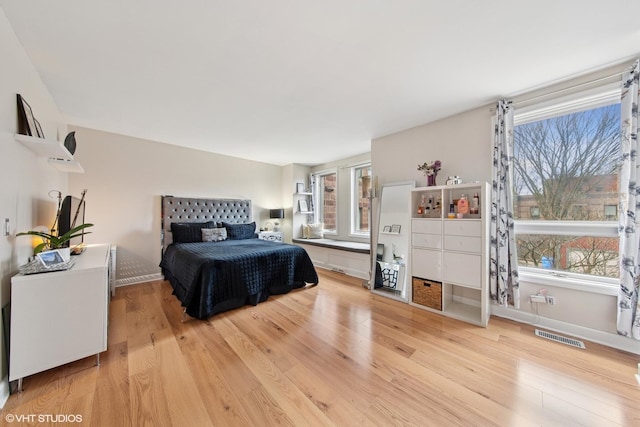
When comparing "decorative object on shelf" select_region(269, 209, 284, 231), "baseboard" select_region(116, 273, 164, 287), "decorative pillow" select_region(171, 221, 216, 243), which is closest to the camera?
"baseboard" select_region(116, 273, 164, 287)

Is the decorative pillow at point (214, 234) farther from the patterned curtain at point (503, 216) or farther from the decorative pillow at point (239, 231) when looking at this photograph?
the patterned curtain at point (503, 216)

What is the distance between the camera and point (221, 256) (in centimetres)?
275

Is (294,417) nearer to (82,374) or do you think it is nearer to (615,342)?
(82,374)

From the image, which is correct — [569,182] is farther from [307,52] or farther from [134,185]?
[134,185]

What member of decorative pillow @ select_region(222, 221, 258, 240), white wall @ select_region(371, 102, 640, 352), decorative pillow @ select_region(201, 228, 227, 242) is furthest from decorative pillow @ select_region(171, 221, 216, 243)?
white wall @ select_region(371, 102, 640, 352)

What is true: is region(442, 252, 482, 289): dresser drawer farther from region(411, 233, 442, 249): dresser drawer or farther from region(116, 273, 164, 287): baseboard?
region(116, 273, 164, 287): baseboard

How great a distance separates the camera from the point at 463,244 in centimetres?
252

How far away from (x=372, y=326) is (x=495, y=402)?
108 centimetres

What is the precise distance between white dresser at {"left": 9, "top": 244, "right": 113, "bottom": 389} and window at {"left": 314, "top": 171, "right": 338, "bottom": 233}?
157 inches

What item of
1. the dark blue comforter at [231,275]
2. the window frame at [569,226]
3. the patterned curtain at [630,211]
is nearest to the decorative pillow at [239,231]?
the dark blue comforter at [231,275]

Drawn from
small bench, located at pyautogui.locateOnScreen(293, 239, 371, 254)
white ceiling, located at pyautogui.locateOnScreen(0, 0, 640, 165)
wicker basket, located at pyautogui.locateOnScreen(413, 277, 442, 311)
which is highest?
white ceiling, located at pyautogui.locateOnScreen(0, 0, 640, 165)

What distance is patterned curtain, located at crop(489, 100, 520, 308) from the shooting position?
2.39m

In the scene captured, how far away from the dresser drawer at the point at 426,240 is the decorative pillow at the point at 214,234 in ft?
10.3

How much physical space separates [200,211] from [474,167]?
174 inches
